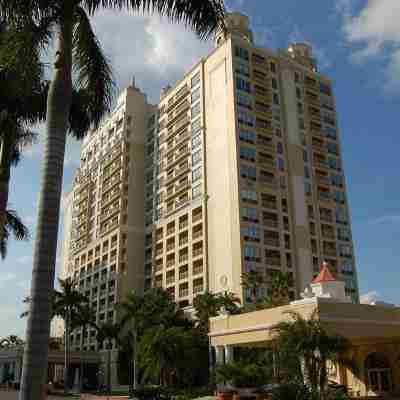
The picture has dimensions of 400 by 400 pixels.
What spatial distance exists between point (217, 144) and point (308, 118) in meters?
19.4

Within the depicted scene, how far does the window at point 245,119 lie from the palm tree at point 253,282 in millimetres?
25917

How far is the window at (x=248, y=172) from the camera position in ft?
263

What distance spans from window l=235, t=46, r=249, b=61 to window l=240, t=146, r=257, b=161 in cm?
1692

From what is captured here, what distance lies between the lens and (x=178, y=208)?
298 feet

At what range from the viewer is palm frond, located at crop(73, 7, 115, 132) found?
15.9 m

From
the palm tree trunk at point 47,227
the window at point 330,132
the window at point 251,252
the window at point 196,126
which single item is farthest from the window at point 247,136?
the palm tree trunk at point 47,227

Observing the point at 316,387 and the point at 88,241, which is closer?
the point at 316,387

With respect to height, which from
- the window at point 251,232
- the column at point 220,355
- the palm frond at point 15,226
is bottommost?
the column at point 220,355

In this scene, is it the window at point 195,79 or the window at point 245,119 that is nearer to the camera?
the window at point 245,119

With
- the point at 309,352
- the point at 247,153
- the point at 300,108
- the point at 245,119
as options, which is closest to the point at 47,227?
the point at 309,352

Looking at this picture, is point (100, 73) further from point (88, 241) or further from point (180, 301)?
point (88, 241)

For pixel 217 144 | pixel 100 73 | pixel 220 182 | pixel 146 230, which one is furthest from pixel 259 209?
pixel 100 73

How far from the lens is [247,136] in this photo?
8338 cm

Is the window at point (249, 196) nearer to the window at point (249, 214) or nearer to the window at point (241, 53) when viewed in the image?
the window at point (249, 214)
